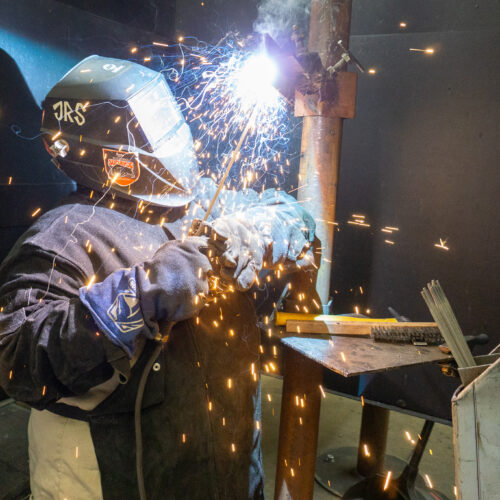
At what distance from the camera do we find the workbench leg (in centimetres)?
175

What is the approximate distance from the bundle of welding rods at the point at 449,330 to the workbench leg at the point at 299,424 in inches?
23.5

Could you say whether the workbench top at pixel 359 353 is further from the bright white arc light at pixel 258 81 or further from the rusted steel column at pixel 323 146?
the bright white arc light at pixel 258 81

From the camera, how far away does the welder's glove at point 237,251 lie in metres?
1.33

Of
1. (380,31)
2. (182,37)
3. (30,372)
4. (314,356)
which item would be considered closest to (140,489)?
(30,372)

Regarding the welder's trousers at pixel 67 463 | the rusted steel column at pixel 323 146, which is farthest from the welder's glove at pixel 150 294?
the rusted steel column at pixel 323 146

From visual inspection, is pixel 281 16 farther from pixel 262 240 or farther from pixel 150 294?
pixel 150 294

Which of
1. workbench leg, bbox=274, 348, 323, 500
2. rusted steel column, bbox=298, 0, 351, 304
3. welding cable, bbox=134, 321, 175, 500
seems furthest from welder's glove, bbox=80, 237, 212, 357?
rusted steel column, bbox=298, 0, 351, 304

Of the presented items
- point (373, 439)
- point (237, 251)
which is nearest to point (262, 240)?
point (237, 251)

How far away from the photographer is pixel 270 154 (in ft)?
11.6

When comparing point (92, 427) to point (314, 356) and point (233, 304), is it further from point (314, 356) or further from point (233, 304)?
point (314, 356)

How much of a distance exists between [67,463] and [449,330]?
4.30 feet

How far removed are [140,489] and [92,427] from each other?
9.9 inches

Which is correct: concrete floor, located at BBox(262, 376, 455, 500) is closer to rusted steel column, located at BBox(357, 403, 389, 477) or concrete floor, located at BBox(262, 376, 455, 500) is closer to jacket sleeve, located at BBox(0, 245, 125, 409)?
rusted steel column, located at BBox(357, 403, 389, 477)

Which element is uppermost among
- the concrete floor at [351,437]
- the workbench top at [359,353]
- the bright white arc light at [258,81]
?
the bright white arc light at [258,81]
